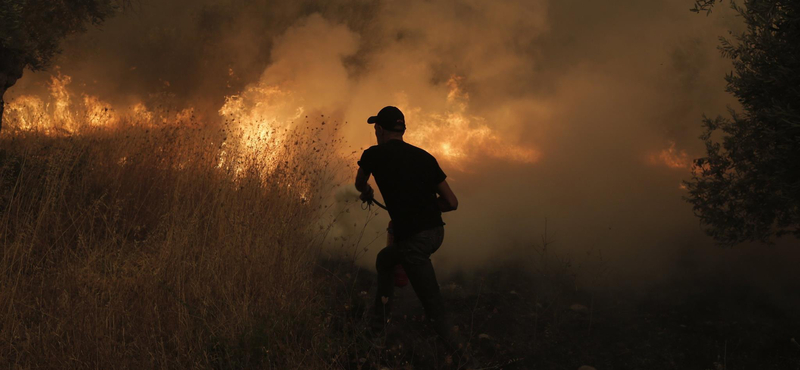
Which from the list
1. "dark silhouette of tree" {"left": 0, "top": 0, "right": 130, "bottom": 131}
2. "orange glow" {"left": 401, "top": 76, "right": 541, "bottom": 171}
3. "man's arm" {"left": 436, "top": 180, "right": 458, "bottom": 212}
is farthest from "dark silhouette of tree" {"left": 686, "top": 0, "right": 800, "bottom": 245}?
"dark silhouette of tree" {"left": 0, "top": 0, "right": 130, "bottom": 131}

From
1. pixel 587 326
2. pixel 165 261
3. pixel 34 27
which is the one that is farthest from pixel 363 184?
pixel 34 27

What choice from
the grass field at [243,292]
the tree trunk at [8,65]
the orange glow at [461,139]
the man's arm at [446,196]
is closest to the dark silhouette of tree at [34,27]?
the tree trunk at [8,65]

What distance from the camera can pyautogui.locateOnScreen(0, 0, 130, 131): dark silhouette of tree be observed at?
19.9ft

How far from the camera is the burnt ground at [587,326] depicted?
4.83 m

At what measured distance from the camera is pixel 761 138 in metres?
5.18

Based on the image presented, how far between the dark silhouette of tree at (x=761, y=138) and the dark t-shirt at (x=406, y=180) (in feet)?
10.1

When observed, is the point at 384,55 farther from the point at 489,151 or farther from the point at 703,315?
the point at 703,315

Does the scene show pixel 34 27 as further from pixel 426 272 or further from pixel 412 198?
pixel 426 272

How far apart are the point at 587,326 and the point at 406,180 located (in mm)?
3297

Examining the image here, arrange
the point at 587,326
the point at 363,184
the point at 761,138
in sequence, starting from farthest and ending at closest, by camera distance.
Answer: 1. the point at 587,326
2. the point at 761,138
3. the point at 363,184

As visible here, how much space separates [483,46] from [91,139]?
8122 millimetres

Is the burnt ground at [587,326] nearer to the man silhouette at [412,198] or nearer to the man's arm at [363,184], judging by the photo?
the man silhouette at [412,198]

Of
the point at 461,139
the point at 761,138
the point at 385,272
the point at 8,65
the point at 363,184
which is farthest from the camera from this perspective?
the point at 461,139

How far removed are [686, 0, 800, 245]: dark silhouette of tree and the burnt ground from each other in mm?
1024
